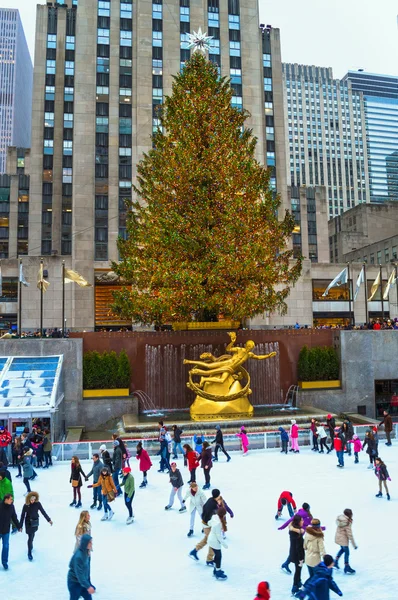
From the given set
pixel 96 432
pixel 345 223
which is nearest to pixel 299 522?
pixel 96 432

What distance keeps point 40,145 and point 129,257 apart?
38.8 m

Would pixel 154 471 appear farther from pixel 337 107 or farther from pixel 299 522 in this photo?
pixel 337 107

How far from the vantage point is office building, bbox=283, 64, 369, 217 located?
15050cm

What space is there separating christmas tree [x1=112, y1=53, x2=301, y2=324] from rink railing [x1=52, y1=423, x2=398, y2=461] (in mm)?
9279

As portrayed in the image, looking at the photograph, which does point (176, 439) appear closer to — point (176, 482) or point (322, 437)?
point (176, 482)

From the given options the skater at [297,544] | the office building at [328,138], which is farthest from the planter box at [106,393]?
the office building at [328,138]

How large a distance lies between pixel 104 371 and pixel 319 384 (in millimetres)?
11583

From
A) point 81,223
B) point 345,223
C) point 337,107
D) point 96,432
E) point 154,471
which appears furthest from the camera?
point 337,107

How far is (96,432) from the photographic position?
25578 mm

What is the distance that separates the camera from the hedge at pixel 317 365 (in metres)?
29.0

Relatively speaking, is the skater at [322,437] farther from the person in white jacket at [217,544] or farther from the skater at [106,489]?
→ the person in white jacket at [217,544]

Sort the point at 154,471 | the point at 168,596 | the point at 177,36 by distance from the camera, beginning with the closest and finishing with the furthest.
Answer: the point at 168,596 < the point at 154,471 < the point at 177,36

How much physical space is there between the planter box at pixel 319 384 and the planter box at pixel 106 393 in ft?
31.1

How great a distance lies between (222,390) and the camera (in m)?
25.1
